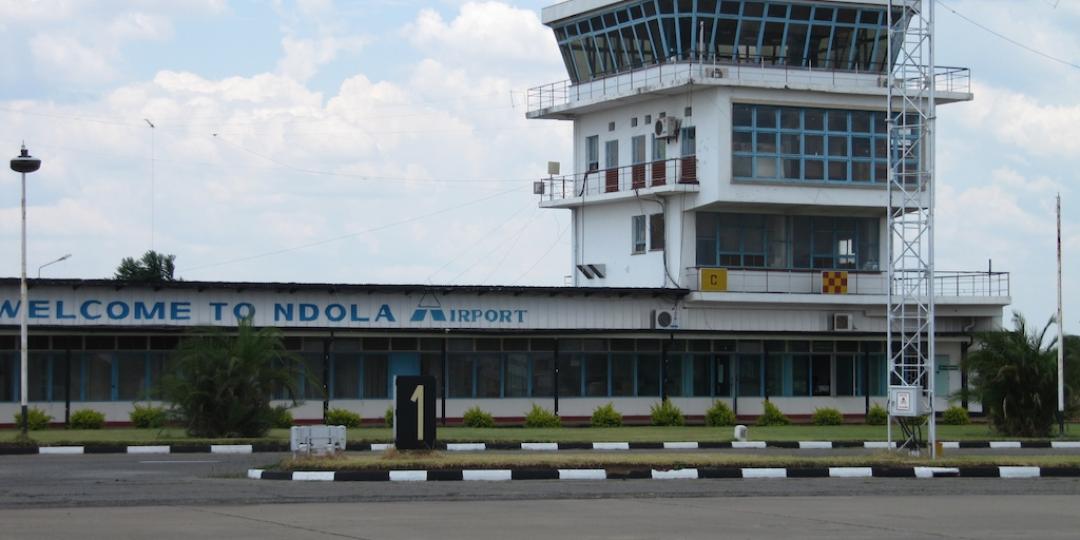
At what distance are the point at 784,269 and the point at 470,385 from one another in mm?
10590

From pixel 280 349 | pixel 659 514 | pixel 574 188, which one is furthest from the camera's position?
pixel 574 188

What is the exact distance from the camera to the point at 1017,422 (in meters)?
36.1

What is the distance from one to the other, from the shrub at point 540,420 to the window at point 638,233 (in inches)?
333

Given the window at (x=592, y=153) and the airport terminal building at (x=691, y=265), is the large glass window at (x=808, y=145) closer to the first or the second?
the airport terminal building at (x=691, y=265)

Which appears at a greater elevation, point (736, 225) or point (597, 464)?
point (736, 225)

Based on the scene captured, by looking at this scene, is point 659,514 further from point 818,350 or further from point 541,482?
point 818,350

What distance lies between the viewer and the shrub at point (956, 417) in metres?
44.6

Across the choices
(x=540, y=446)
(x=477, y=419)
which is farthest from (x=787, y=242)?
(x=540, y=446)

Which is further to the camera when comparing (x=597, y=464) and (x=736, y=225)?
(x=736, y=225)

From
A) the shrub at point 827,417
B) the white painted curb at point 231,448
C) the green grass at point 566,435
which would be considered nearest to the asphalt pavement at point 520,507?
the white painted curb at point 231,448

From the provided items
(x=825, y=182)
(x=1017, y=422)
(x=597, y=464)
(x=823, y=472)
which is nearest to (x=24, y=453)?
(x=597, y=464)

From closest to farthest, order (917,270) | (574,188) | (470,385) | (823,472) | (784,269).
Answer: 1. (823,472)
2. (917,270)
3. (470,385)
4. (784,269)
5. (574,188)

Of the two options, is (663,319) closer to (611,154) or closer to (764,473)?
(611,154)

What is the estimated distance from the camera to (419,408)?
75.3 ft
